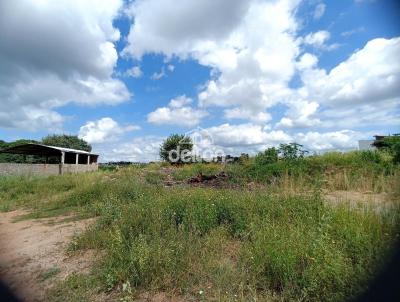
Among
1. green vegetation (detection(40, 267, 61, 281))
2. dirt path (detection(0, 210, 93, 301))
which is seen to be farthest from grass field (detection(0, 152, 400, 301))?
green vegetation (detection(40, 267, 61, 281))

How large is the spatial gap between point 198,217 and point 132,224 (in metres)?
1.14

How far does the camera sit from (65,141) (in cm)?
4991

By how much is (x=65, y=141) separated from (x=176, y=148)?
23.4 m

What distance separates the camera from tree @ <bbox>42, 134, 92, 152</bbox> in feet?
161

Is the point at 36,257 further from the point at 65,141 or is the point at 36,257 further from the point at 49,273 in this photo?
the point at 65,141

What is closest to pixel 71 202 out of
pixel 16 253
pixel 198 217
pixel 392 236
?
pixel 16 253

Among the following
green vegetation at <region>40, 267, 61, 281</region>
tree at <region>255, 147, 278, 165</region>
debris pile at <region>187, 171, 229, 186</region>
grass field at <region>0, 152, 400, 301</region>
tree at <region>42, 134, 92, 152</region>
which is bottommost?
green vegetation at <region>40, 267, 61, 281</region>

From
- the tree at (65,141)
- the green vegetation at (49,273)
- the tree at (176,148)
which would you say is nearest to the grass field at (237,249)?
the green vegetation at (49,273)

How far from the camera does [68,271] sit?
4547 mm

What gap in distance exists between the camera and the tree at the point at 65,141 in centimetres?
4909

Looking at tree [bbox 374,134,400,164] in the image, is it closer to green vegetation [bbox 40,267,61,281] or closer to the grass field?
the grass field

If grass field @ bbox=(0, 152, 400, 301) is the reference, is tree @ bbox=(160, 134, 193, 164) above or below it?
above

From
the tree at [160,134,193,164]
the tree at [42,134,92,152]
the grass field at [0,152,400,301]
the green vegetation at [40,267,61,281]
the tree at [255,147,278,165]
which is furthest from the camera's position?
the tree at [42,134,92,152]

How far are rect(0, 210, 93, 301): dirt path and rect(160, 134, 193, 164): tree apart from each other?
2471cm
